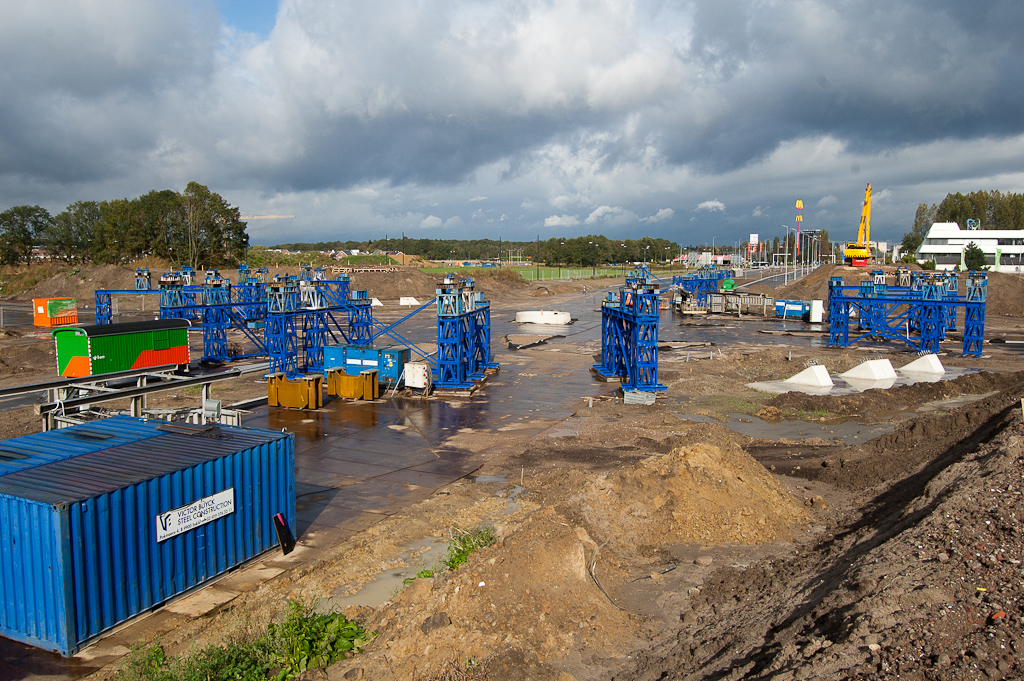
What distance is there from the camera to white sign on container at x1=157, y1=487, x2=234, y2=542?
10938mm

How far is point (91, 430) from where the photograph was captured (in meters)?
13.8

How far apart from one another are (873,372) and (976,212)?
166 m

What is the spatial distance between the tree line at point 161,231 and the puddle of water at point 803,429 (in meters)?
104

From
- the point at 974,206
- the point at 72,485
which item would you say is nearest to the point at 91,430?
the point at 72,485

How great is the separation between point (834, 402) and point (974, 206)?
17379 cm

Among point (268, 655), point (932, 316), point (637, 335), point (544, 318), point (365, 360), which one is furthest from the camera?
point (544, 318)

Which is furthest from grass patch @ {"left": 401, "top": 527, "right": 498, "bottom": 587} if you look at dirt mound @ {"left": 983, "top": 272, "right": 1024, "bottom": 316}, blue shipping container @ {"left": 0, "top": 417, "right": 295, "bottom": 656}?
dirt mound @ {"left": 983, "top": 272, "right": 1024, "bottom": 316}

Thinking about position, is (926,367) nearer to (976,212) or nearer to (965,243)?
(965,243)

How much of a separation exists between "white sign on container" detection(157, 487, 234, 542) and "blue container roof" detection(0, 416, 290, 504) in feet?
2.43

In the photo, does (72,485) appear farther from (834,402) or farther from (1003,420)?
(834,402)

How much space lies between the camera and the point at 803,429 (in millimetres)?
23297

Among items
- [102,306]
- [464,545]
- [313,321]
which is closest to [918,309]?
[313,321]

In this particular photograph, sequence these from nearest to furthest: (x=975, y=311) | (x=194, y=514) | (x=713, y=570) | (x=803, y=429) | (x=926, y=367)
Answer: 1. (x=194, y=514)
2. (x=713, y=570)
3. (x=803, y=429)
4. (x=926, y=367)
5. (x=975, y=311)

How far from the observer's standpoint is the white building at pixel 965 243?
5236 inches
